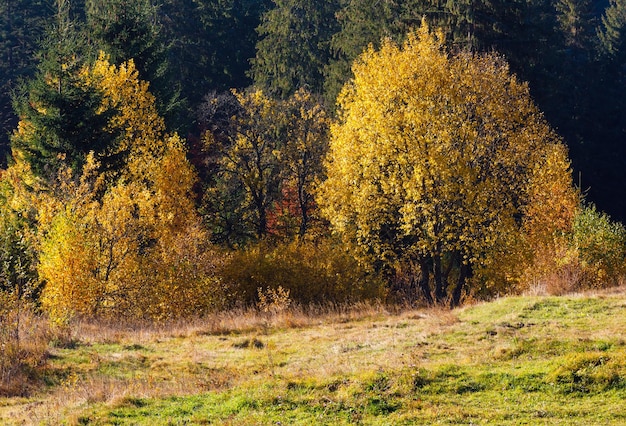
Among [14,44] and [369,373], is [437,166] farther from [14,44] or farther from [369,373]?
[14,44]

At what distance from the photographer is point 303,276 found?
32312 millimetres

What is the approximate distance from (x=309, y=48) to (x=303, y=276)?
32617mm

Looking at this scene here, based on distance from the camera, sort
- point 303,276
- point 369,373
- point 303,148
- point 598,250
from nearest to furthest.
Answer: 1. point 369,373
2. point 598,250
3. point 303,276
4. point 303,148

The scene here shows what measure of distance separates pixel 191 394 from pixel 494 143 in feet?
63.0

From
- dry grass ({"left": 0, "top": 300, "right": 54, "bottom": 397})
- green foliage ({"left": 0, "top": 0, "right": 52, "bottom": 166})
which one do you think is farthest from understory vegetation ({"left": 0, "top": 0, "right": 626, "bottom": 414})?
green foliage ({"left": 0, "top": 0, "right": 52, "bottom": 166})

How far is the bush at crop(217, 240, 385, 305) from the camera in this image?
32.2 m

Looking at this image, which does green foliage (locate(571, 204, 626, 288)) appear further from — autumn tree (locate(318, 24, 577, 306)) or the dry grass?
the dry grass

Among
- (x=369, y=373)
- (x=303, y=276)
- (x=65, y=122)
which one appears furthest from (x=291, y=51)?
(x=369, y=373)

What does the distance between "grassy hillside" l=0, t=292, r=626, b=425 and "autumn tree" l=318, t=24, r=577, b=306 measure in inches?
244

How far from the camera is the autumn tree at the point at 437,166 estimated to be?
27.2 m

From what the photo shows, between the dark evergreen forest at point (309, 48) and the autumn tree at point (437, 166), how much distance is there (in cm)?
1496

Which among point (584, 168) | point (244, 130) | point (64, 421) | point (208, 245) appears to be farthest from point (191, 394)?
point (584, 168)

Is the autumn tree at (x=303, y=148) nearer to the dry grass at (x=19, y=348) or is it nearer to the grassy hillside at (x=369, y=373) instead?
the grassy hillside at (x=369, y=373)

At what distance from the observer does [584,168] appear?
61.8m
